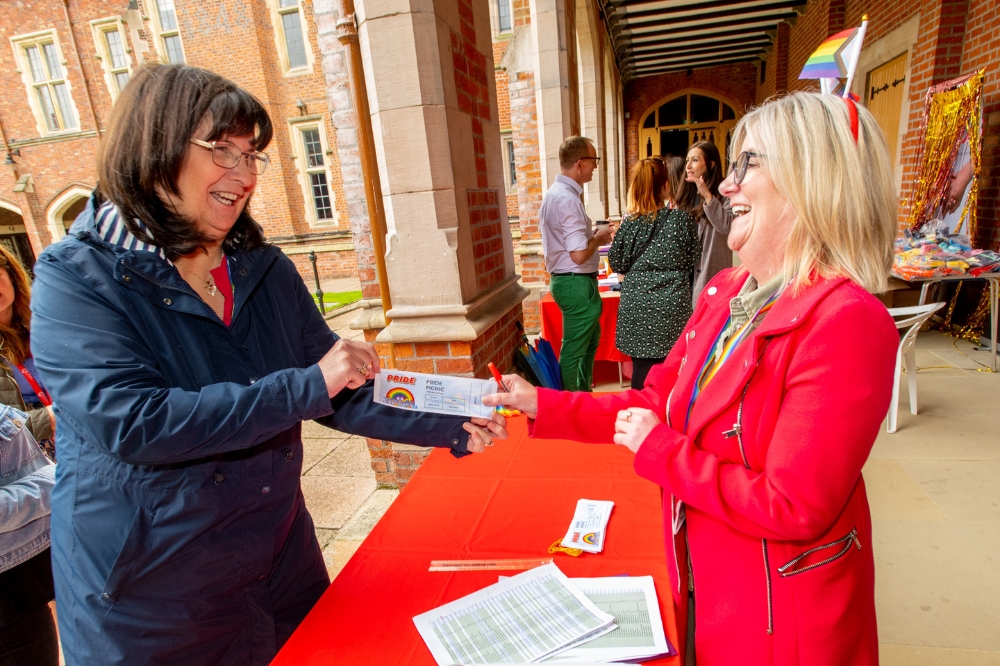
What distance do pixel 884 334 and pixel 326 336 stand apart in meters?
1.42

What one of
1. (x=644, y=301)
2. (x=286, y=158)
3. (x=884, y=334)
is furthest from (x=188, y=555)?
(x=286, y=158)

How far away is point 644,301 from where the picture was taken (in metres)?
3.67

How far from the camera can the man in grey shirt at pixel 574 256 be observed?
13.4 ft

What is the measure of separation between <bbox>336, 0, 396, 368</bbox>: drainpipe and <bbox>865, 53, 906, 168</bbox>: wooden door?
261 inches

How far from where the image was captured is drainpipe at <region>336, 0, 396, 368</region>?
275 cm

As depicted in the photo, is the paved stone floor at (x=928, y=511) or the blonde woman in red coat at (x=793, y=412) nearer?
the blonde woman in red coat at (x=793, y=412)

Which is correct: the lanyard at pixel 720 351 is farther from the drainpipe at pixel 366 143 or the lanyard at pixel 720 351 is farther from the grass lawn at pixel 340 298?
the grass lawn at pixel 340 298

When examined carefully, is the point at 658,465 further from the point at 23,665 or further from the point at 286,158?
the point at 286,158

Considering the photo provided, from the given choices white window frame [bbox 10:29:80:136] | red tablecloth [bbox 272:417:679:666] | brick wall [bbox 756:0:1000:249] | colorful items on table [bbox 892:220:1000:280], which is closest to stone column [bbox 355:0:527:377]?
red tablecloth [bbox 272:417:679:666]

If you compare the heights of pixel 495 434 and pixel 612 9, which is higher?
pixel 612 9

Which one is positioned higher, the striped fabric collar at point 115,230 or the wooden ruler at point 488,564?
the striped fabric collar at point 115,230

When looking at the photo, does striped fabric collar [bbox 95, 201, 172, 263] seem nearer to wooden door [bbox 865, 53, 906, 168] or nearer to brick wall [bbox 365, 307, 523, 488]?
brick wall [bbox 365, 307, 523, 488]

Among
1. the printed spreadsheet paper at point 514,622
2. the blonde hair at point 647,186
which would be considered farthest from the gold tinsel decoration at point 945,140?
the printed spreadsheet paper at point 514,622

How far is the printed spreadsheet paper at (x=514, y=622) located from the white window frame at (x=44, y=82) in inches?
846
